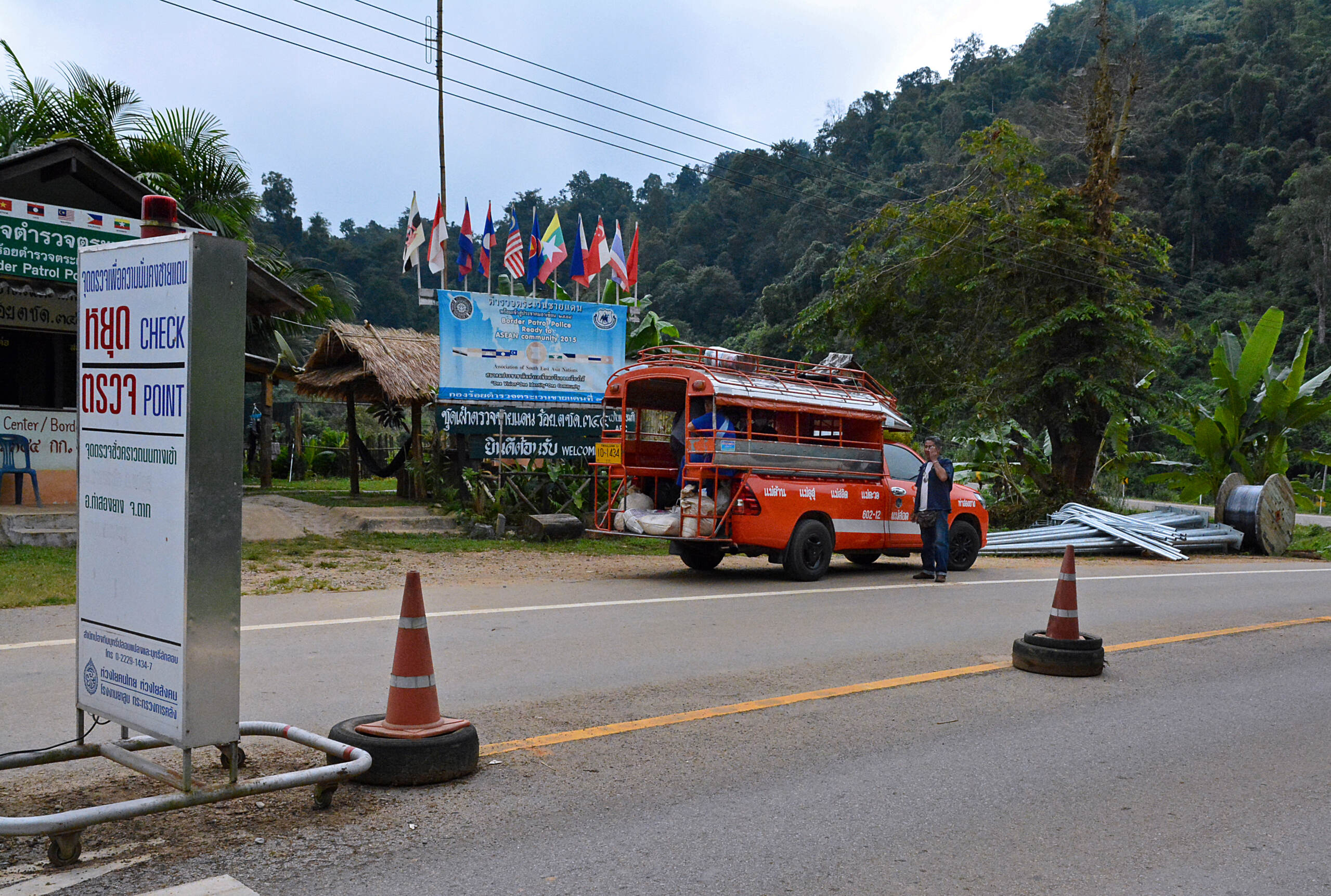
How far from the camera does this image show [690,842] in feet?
14.4

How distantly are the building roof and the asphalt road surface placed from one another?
790 centimetres

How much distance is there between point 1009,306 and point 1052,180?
37802 millimetres

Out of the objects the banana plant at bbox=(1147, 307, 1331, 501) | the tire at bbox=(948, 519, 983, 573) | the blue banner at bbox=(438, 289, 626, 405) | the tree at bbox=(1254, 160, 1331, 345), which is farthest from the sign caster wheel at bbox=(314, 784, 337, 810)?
the tree at bbox=(1254, 160, 1331, 345)

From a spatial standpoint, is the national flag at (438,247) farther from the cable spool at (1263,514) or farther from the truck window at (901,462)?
the cable spool at (1263,514)

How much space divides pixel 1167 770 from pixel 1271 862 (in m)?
1.21

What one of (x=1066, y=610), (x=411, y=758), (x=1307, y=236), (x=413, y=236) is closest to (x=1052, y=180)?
(x=1307, y=236)

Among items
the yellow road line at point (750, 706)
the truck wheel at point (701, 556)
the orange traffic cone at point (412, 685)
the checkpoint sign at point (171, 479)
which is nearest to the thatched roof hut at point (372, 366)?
the truck wheel at point (701, 556)

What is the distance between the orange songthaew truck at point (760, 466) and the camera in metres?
12.5

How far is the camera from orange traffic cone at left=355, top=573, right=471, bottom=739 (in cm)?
506

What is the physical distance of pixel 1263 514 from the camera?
68.9 feet

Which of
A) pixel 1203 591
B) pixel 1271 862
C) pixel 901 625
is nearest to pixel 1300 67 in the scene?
pixel 1203 591

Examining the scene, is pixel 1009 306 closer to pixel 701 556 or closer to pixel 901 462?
pixel 901 462

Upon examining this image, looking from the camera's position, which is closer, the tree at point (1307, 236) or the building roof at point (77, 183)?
the building roof at point (77, 183)

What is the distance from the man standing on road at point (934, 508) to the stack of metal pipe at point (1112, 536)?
Answer: 527 cm
